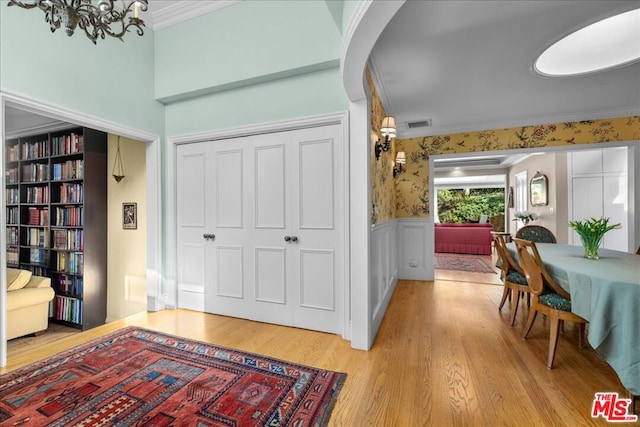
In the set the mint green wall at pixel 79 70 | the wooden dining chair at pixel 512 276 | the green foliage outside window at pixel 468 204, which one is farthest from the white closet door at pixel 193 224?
the green foliage outside window at pixel 468 204

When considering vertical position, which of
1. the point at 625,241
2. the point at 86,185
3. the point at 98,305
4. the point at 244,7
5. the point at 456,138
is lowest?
the point at 98,305

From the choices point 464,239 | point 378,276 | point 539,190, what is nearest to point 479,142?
point 378,276

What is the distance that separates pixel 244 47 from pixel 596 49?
137 inches

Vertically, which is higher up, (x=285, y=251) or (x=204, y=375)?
(x=285, y=251)

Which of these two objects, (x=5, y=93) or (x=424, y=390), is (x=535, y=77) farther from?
(x=5, y=93)

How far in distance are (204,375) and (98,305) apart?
2.63 m

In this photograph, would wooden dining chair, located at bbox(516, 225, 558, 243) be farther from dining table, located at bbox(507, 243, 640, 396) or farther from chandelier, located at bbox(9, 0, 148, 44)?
chandelier, located at bbox(9, 0, 148, 44)

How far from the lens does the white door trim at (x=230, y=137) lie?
8.30ft

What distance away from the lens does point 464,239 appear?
7418mm

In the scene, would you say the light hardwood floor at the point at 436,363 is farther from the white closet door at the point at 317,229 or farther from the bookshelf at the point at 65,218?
the bookshelf at the point at 65,218

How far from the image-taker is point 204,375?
1.99 metres

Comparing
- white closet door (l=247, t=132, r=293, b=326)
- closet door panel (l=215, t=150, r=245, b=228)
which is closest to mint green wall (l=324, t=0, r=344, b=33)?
white closet door (l=247, t=132, r=293, b=326)

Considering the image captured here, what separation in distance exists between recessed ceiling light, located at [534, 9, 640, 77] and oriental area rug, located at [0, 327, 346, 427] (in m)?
3.54

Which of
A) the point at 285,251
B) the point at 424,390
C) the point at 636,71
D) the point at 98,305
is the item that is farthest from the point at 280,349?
the point at 636,71
